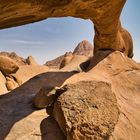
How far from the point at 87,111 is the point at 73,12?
297 centimetres

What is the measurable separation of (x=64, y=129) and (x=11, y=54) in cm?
3444

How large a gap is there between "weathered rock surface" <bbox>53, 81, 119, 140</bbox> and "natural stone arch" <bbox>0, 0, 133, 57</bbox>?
67.7 inches

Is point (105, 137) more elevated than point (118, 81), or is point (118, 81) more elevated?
point (105, 137)

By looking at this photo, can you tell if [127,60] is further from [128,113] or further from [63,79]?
[128,113]

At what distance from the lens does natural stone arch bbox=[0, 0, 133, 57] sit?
16.7 feet

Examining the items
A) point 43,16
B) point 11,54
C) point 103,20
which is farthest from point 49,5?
point 11,54

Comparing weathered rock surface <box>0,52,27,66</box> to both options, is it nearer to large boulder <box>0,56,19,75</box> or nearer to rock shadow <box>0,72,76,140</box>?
large boulder <box>0,56,19,75</box>

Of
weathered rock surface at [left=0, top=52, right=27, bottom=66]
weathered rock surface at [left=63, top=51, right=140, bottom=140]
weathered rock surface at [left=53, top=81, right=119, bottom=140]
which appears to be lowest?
weathered rock surface at [left=0, top=52, right=27, bottom=66]

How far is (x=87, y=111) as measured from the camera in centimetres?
490

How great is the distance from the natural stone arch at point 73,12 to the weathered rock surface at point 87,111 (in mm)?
1719

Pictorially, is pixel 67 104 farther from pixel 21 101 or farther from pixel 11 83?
pixel 11 83

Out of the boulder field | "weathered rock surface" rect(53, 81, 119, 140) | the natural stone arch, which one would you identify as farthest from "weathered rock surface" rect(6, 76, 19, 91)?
"weathered rock surface" rect(53, 81, 119, 140)

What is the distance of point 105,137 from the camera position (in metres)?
4.66

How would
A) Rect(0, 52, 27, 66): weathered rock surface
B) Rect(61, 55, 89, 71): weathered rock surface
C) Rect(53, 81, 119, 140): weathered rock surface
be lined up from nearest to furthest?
1. Rect(53, 81, 119, 140): weathered rock surface
2. Rect(61, 55, 89, 71): weathered rock surface
3. Rect(0, 52, 27, 66): weathered rock surface
